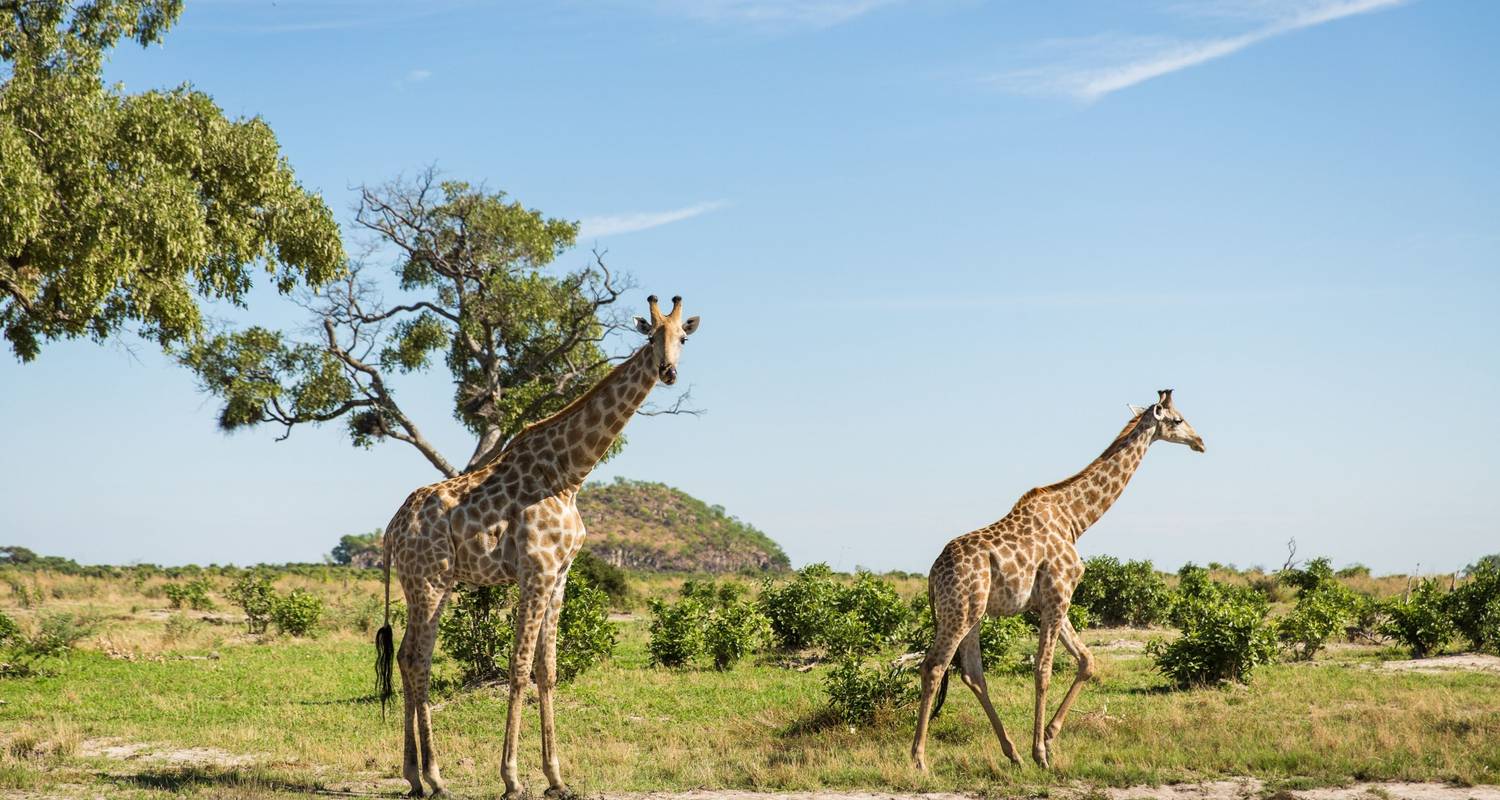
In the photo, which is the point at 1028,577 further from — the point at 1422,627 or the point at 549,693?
the point at 1422,627

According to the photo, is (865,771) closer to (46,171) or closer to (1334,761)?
(1334,761)

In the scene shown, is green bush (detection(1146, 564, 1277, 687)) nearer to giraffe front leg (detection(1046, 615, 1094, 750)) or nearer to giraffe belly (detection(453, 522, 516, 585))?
giraffe front leg (detection(1046, 615, 1094, 750))

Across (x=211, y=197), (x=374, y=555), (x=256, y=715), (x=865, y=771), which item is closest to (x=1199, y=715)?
(x=865, y=771)

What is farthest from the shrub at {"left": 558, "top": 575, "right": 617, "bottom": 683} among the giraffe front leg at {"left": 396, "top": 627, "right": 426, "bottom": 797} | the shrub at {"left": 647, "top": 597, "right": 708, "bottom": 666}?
the giraffe front leg at {"left": 396, "top": 627, "right": 426, "bottom": 797}

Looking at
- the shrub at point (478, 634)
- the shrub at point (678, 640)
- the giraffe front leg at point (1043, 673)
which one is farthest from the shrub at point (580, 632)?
the giraffe front leg at point (1043, 673)

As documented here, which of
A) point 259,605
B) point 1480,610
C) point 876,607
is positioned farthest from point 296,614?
point 1480,610

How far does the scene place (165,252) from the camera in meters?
17.9

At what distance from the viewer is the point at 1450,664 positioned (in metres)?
19.9

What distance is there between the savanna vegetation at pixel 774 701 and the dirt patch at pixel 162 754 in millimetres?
63

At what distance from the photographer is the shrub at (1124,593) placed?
27.1m

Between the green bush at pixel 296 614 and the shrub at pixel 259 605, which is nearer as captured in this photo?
the green bush at pixel 296 614

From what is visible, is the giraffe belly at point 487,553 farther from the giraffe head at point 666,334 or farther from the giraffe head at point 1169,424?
the giraffe head at point 1169,424

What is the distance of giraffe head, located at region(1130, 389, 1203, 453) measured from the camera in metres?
13.6

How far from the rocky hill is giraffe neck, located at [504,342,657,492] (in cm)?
8230
